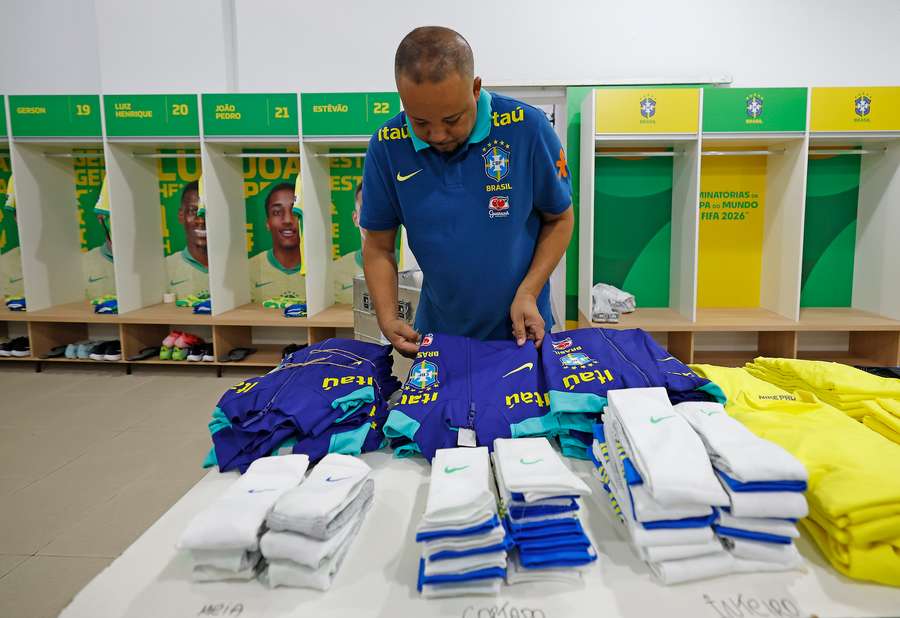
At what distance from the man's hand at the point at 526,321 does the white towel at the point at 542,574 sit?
0.71m

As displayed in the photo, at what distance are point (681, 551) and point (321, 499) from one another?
0.59m

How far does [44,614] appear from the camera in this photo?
1833 mm

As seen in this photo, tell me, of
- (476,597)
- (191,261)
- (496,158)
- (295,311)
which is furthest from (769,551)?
(191,261)

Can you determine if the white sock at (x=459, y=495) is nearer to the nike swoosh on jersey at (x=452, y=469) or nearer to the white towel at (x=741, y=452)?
the nike swoosh on jersey at (x=452, y=469)

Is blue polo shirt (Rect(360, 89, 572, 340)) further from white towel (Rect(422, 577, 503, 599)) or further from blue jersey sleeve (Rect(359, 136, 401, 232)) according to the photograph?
white towel (Rect(422, 577, 503, 599))

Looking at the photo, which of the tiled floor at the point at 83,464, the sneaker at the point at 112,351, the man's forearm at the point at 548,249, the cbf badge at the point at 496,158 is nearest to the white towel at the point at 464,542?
the man's forearm at the point at 548,249

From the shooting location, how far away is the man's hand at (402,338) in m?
1.66

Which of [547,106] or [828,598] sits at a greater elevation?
[547,106]

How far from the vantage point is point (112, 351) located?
15.4ft

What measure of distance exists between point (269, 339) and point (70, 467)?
90.0 inches

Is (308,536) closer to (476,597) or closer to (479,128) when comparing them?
(476,597)

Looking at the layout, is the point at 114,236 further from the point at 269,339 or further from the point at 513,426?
the point at 513,426

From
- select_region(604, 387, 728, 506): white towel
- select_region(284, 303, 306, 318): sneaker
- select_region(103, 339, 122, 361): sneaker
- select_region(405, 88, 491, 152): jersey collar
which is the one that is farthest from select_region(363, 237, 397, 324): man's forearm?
select_region(103, 339, 122, 361): sneaker

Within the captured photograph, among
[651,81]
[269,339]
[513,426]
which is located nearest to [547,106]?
[651,81]
